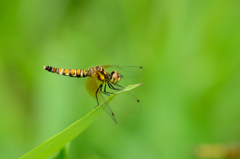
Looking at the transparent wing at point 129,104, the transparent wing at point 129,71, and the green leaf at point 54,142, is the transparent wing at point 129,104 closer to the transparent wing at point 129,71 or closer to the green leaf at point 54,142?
the transparent wing at point 129,71

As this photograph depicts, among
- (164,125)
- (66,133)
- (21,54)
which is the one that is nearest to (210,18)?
(164,125)

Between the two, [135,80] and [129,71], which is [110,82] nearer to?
[129,71]

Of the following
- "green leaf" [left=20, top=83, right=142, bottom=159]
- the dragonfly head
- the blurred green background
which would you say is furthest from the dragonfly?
"green leaf" [left=20, top=83, right=142, bottom=159]

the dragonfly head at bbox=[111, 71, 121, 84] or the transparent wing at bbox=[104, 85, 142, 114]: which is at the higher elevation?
the dragonfly head at bbox=[111, 71, 121, 84]

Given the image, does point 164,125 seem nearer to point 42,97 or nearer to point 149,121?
point 149,121

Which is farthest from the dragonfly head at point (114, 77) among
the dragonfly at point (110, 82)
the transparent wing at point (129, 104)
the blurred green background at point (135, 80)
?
the blurred green background at point (135, 80)

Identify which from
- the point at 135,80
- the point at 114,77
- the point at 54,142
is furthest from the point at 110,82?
the point at 54,142

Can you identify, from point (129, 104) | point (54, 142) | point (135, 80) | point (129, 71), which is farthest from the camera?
point (135, 80)

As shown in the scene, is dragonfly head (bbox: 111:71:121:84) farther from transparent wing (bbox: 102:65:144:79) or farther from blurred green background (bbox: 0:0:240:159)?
blurred green background (bbox: 0:0:240:159)
